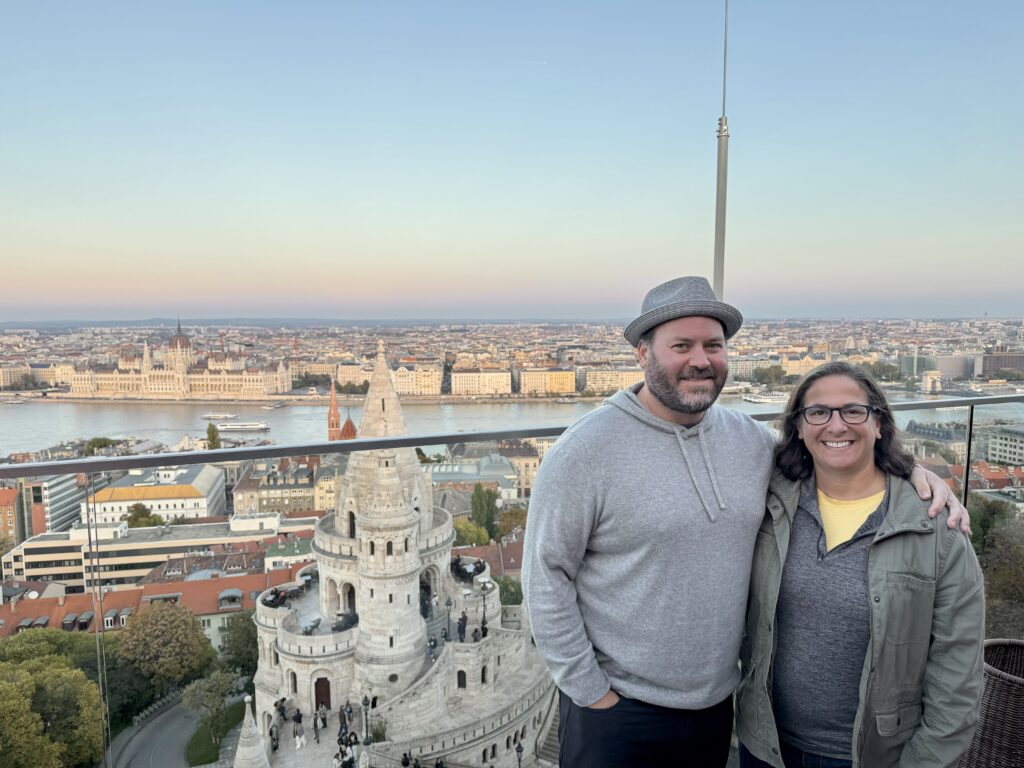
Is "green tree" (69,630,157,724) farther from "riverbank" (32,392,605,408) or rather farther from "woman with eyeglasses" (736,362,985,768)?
"riverbank" (32,392,605,408)

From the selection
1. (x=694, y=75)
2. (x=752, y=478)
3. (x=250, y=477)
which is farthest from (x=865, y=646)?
(x=694, y=75)

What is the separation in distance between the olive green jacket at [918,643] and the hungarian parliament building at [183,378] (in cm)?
1105

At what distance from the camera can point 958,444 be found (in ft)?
11.3

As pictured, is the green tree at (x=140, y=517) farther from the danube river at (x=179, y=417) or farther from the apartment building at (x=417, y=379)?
the apartment building at (x=417, y=379)

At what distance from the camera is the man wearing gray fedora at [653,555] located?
161 centimetres

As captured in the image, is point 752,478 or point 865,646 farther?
point 752,478

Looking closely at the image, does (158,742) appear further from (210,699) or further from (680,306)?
(680,306)

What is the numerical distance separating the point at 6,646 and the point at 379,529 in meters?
2.62

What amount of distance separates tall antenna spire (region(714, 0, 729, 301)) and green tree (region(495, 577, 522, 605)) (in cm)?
200

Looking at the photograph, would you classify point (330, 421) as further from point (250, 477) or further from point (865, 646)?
point (865, 646)

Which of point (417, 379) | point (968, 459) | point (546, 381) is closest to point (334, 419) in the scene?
point (417, 379)

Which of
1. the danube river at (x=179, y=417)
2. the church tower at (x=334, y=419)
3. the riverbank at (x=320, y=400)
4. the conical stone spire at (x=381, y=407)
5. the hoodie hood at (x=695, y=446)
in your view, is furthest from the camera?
the conical stone spire at (x=381, y=407)

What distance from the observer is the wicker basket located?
1947 millimetres

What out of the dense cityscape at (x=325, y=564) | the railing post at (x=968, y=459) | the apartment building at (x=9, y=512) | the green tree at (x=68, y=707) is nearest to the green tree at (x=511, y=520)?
the dense cityscape at (x=325, y=564)
